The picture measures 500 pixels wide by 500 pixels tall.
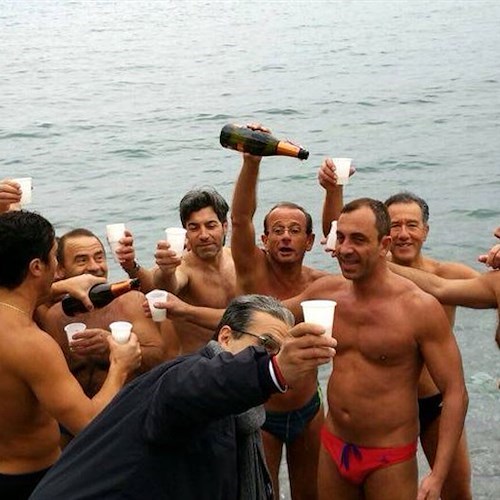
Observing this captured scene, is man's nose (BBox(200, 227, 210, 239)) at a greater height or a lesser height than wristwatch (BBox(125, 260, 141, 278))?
greater

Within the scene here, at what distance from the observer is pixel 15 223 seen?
4531 mm

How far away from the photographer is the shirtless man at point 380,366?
5180 millimetres

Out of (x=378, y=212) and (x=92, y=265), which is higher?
(x=378, y=212)

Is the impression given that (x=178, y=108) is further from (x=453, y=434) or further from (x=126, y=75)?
(x=453, y=434)

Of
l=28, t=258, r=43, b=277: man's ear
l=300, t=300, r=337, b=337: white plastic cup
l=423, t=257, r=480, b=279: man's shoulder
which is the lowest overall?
l=423, t=257, r=480, b=279: man's shoulder

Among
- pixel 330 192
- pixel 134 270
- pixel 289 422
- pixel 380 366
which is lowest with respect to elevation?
pixel 289 422

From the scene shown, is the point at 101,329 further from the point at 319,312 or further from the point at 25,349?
the point at 319,312

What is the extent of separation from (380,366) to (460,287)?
74cm

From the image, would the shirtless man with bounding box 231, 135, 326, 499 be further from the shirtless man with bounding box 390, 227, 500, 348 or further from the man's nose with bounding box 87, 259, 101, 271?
the man's nose with bounding box 87, 259, 101, 271

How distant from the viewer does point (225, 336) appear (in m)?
3.67

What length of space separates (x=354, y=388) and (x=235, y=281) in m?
1.46

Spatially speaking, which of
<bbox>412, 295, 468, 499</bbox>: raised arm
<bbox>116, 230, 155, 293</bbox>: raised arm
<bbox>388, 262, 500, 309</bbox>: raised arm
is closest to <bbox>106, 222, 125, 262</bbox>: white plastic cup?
<bbox>116, 230, 155, 293</bbox>: raised arm

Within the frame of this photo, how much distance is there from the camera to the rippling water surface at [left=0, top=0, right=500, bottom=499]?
16359mm


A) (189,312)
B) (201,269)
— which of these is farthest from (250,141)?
(201,269)
